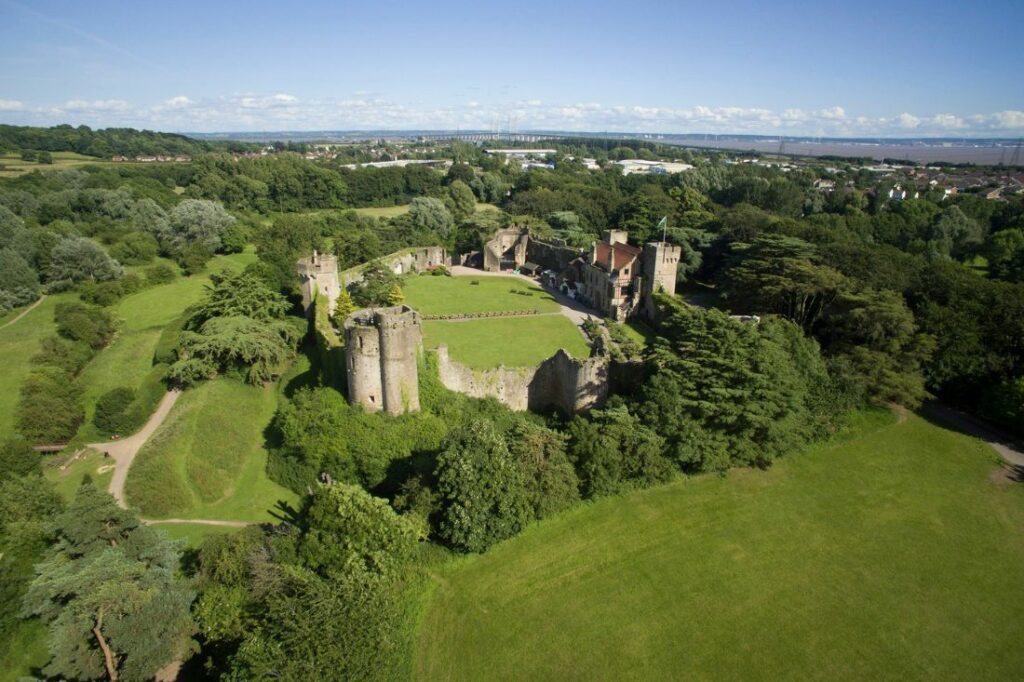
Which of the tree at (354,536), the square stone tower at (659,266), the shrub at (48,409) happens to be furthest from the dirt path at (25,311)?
the square stone tower at (659,266)

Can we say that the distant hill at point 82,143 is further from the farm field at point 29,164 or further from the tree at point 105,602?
the tree at point 105,602

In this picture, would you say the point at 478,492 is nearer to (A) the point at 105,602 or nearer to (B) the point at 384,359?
(B) the point at 384,359

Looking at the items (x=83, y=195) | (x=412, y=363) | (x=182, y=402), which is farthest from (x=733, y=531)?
(x=83, y=195)

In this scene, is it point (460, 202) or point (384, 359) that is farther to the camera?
point (460, 202)

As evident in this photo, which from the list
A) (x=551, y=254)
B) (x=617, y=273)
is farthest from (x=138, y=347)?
(x=551, y=254)

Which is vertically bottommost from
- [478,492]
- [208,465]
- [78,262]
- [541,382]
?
[208,465]

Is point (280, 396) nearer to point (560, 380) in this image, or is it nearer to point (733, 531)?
point (560, 380)
